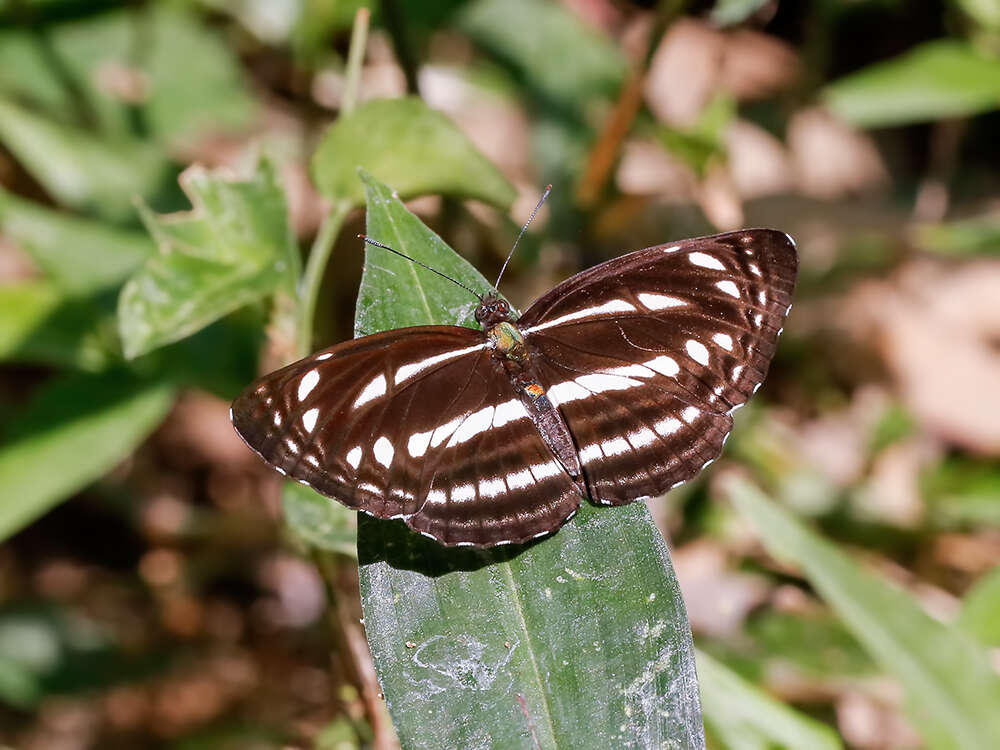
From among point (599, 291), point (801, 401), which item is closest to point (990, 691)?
point (599, 291)

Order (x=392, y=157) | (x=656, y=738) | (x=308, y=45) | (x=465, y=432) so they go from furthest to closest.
Answer: (x=308, y=45)
(x=392, y=157)
(x=465, y=432)
(x=656, y=738)

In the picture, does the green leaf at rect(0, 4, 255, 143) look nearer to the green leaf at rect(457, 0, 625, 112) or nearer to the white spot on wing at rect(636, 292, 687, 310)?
the green leaf at rect(457, 0, 625, 112)

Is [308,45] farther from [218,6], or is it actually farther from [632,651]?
[632,651]

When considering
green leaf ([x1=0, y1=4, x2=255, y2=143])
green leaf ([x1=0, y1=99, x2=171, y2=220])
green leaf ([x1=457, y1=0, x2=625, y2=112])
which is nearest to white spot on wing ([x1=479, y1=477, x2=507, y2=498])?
green leaf ([x1=0, y1=99, x2=171, y2=220])

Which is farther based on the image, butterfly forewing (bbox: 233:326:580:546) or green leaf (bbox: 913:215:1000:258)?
green leaf (bbox: 913:215:1000:258)

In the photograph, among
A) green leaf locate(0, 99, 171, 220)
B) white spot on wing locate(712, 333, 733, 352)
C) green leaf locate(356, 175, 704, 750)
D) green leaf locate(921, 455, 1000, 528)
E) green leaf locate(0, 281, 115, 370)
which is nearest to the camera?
green leaf locate(356, 175, 704, 750)

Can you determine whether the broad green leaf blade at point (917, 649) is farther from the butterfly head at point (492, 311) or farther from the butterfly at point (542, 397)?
the butterfly head at point (492, 311)

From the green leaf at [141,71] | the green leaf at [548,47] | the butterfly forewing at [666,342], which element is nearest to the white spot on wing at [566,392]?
the butterfly forewing at [666,342]
